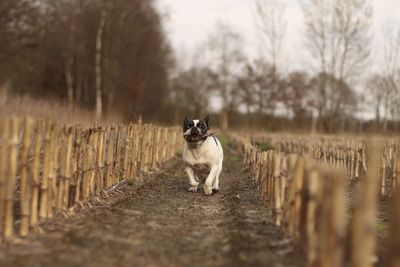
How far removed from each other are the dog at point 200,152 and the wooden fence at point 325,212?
285cm

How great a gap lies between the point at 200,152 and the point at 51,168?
4076 millimetres

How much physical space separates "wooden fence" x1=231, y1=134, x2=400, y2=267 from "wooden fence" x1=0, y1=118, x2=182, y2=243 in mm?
2848

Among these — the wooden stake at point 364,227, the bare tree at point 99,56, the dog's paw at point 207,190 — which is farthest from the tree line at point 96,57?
the wooden stake at point 364,227

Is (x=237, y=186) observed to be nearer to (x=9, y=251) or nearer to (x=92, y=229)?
(x=92, y=229)

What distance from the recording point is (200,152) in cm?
1002

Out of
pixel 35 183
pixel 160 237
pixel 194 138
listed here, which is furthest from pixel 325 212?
pixel 194 138

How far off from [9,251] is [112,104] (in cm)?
3272

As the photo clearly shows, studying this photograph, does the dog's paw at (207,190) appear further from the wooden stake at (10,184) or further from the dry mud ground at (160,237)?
the wooden stake at (10,184)

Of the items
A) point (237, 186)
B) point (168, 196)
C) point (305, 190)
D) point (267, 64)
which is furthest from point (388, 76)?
point (305, 190)

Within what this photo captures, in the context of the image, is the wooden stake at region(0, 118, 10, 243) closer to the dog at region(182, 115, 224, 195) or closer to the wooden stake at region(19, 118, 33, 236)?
the wooden stake at region(19, 118, 33, 236)

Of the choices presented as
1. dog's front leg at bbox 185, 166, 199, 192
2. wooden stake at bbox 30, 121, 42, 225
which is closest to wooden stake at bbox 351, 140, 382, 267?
wooden stake at bbox 30, 121, 42, 225

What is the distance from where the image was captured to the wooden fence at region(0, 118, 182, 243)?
18.2ft

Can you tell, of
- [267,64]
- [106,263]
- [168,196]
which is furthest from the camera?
[267,64]

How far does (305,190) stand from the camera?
5.49 meters
